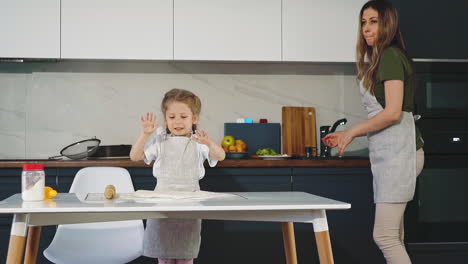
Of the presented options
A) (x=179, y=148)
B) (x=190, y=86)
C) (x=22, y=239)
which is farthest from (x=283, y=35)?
(x=22, y=239)

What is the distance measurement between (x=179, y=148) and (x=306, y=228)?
4.01 ft

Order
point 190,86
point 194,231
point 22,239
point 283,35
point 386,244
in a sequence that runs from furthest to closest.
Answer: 1. point 190,86
2. point 283,35
3. point 194,231
4. point 386,244
5. point 22,239

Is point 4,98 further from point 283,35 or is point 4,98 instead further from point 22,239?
point 22,239

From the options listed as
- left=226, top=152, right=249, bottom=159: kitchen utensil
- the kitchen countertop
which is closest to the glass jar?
the kitchen countertop

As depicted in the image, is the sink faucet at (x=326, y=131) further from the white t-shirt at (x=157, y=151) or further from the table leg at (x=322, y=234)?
the table leg at (x=322, y=234)

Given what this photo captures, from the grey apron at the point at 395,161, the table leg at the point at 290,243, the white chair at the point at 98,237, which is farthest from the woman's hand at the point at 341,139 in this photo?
the white chair at the point at 98,237

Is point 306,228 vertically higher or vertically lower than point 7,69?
lower

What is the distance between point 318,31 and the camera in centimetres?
361

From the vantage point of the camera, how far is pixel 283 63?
389cm

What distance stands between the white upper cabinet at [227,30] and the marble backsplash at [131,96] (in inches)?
12.8

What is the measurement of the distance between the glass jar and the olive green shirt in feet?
4.28

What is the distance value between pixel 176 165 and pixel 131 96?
1.52 meters

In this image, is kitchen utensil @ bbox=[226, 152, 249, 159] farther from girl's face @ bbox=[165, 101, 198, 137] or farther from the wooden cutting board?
girl's face @ bbox=[165, 101, 198, 137]

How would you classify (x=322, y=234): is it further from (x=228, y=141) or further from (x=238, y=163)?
(x=228, y=141)
